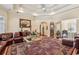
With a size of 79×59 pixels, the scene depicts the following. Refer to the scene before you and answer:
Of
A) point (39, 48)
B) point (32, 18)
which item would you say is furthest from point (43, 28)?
point (39, 48)

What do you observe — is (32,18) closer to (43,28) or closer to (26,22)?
(26,22)

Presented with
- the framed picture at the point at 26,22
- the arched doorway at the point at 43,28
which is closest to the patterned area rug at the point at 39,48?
the arched doorway at the point at 43,28

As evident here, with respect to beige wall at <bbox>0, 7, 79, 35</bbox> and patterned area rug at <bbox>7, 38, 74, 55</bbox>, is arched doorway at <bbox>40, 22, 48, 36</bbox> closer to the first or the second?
beige wall at <bbox>0, 7, 79, 35</bbox>

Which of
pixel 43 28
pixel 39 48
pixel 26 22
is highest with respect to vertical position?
pixel 26 22

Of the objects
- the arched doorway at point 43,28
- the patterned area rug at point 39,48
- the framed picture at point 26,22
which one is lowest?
the patterned area rug at point 39,48

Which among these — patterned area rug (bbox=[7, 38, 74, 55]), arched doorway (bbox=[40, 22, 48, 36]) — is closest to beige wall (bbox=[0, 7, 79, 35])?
arched doorway (bbox=[40, 22, 48, 36])

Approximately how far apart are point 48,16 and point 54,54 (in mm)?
723

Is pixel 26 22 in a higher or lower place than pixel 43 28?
higher

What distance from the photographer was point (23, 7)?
6.95 ft

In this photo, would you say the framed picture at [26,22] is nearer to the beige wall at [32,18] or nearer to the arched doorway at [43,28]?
the beige wall at [32,18]

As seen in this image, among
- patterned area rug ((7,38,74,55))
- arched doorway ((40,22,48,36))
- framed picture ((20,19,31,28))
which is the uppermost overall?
framed picture ((20,19,31,28))
